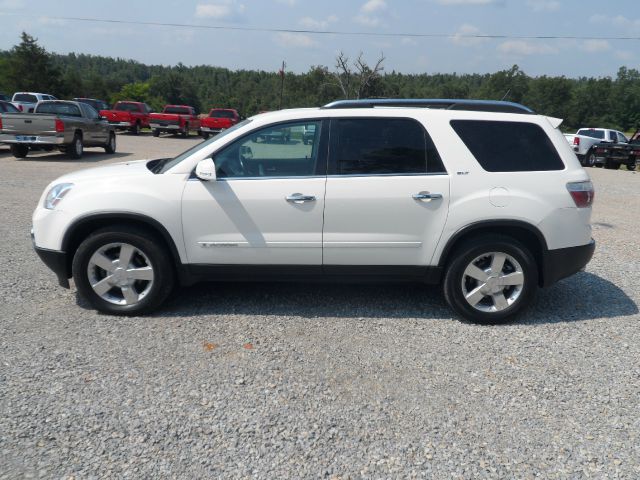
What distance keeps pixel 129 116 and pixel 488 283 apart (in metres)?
29.4

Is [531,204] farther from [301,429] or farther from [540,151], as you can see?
[301,429]

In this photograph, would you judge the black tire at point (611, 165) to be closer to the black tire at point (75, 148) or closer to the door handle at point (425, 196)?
the black tire at point (75, 148)

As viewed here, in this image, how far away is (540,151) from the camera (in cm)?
464

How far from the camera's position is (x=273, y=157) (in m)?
4.70

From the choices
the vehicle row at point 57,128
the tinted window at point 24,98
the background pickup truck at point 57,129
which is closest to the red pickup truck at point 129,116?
the tinted window at point 24,98

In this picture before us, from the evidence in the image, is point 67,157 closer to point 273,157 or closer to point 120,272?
point 120,272

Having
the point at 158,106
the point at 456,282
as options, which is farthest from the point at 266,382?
the point at 158,106

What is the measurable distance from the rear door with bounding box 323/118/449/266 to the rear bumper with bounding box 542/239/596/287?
1009mm

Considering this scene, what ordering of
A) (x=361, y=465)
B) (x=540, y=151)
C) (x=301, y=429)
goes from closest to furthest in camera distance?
(x=361, y=465)
(x=301, y=429)
(x=540, y=151)

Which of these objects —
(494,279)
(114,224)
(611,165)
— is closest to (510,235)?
(494,279)

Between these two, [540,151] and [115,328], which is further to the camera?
[540,151]

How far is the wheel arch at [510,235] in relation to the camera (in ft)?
14.9

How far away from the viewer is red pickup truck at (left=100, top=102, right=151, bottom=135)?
30.3 metres

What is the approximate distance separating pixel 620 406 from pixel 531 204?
5.71 ft
